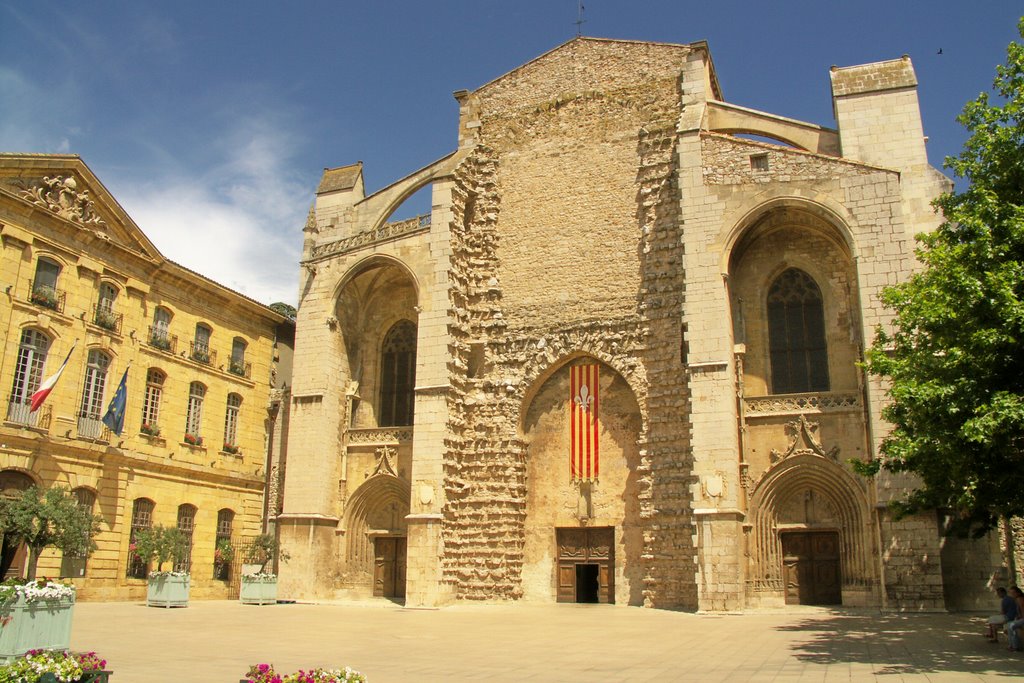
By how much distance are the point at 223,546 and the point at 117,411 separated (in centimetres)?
650

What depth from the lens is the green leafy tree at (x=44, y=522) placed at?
47.0 feet

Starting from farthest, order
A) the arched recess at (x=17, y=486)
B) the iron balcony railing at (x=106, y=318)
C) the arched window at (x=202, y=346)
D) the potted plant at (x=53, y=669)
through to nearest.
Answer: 1. the arched window at (x=202, y=346)
2. the iron balcony railing at (x=106, y=318)
3. the arched recess at (x=17, y=486)
4. the potted plant at (x=53, y=669)

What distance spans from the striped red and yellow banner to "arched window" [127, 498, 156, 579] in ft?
39.1

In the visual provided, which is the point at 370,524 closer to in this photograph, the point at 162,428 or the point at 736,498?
the point at 162,428

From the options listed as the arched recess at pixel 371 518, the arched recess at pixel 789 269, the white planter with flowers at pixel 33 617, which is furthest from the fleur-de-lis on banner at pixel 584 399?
the white planter with flowers at pixel 33 617

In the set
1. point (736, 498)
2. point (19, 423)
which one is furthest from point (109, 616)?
point (736, 498)

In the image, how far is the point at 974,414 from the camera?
432 inches

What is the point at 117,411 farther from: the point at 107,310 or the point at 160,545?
the point at 160,545

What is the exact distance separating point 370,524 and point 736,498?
34.4 ft

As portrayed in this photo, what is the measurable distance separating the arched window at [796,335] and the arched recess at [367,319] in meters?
10.1

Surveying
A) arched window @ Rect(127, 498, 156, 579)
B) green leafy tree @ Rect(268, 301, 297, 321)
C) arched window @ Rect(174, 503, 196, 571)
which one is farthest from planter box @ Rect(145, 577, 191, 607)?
green leafy tree @ Rect(268, 301, 297, 321)

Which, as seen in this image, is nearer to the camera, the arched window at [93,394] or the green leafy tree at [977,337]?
the green leafy tree at [977,337]

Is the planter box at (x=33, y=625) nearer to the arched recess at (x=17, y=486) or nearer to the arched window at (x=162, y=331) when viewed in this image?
the arched recess at (x=17, y=486)

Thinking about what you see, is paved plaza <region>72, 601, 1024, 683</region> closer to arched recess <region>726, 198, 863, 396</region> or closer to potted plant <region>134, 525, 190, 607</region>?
potted plant <region>134, 525, 190, 607</region>
